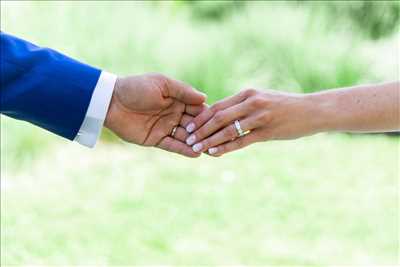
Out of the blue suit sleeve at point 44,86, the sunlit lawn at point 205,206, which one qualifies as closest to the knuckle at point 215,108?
the blue suit sleeve at point 44,86

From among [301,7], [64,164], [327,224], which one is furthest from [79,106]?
[301,7]

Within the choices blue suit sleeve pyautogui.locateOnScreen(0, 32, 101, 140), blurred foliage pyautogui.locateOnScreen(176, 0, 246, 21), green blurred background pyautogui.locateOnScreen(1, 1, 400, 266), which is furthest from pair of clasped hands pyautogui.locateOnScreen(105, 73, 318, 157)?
blurred foliage pyautogui.locateOnScreen(176, 0, 246, 21)

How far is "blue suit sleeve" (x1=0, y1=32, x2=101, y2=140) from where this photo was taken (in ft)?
8.02

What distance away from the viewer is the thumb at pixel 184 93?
3.08 metres

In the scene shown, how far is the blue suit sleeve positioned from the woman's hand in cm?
55

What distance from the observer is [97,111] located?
2818 mm

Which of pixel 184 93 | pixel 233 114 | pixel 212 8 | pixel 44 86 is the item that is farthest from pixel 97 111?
pixel 212 8

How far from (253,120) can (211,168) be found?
2654 millimetres

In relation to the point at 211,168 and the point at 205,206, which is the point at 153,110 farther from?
the point at 211,168

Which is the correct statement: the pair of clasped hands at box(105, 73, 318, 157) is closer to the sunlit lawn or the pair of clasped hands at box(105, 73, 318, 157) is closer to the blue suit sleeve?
the blue suit sleeve

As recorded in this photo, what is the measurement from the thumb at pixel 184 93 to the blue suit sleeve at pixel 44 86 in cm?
42

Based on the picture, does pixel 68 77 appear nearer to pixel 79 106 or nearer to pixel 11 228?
pixel 79 106

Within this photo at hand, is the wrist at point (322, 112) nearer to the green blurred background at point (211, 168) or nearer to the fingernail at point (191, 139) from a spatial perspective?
the fingernail at point (191, 139)

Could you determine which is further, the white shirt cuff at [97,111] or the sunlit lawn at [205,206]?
the sunlit lawn at [205,206]
